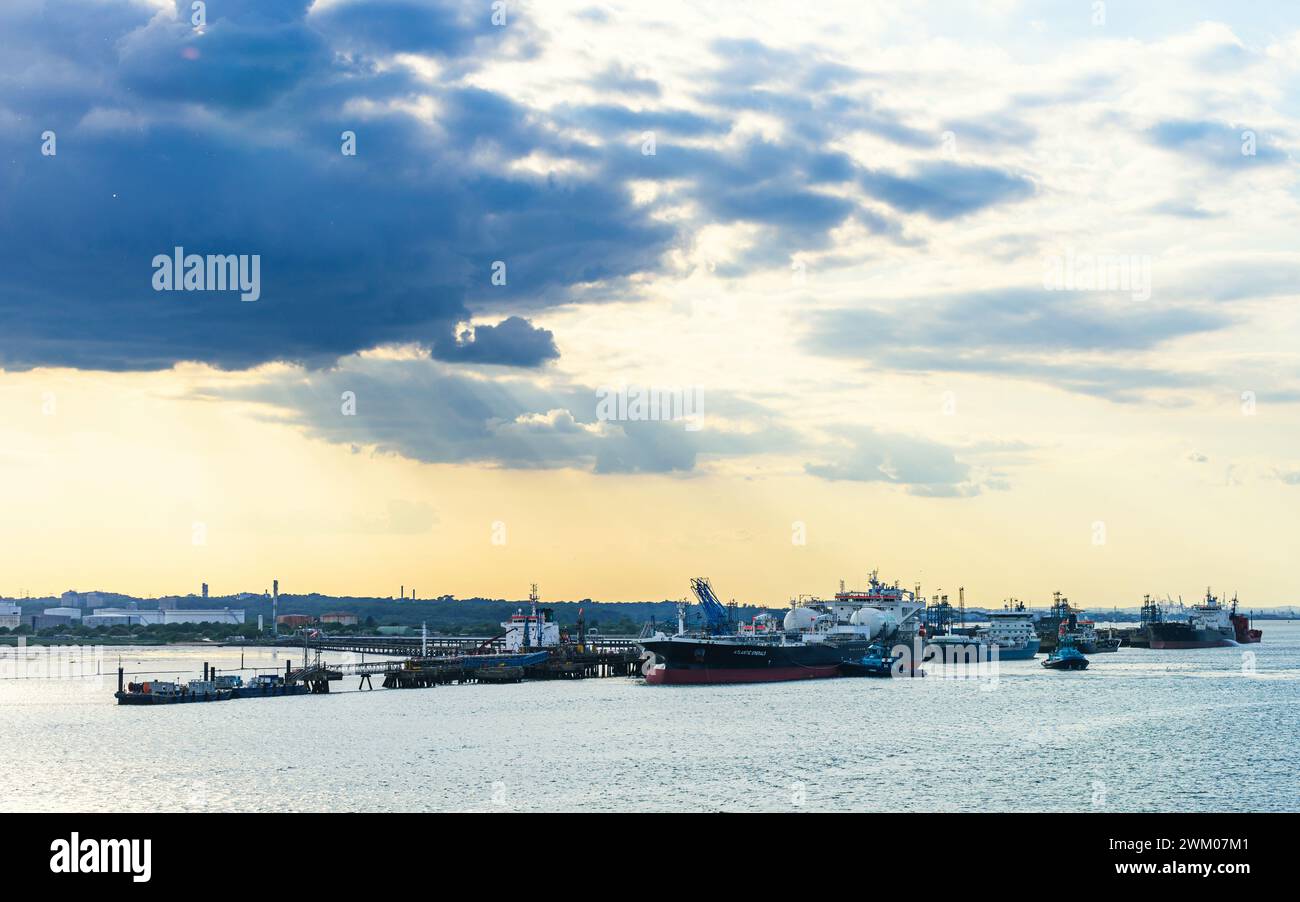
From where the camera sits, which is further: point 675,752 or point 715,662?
point 715,662

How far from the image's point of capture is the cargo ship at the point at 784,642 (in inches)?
5659

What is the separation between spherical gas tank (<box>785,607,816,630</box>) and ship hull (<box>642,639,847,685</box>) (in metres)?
27.8

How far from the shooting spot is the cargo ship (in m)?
144

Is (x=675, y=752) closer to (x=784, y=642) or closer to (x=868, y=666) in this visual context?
(x=784, y=642)

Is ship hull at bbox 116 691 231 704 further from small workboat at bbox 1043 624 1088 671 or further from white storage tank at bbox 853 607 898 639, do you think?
small workboat at bbox 1043 624 1088 671

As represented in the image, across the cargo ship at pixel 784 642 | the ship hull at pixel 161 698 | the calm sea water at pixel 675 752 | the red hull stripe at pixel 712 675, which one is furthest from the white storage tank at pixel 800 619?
the ship hull at pixel 161 698

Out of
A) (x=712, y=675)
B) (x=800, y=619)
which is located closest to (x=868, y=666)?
(x=800, y=619)

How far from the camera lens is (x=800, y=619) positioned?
18050cm

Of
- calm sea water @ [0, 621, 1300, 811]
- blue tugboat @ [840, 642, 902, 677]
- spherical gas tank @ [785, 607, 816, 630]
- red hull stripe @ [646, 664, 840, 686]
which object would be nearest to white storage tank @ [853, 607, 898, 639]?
spherical gas tank @ [785, 607, 816, 630]

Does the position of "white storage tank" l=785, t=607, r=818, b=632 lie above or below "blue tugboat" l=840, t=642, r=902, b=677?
above

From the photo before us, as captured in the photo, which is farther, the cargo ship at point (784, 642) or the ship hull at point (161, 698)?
the cargo ship at point (784, 642)

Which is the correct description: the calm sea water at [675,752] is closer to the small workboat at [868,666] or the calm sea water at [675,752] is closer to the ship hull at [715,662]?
the ship hull at [715,662]

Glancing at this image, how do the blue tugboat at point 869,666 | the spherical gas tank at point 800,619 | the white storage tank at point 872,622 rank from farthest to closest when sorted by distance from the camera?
the spherical gas tank at point 800,619 < the white storage tank at point 872,622 < the blue tugboat at point 869,666

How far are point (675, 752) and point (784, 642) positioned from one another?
84431mm
